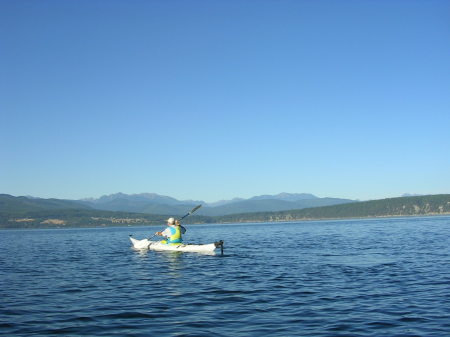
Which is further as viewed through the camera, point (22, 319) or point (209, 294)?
point (209, 294)

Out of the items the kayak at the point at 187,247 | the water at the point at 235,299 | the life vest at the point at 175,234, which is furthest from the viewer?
the life vest at the point at 175,234

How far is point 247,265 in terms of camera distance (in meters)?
32.5

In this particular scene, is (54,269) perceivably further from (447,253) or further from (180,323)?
(447,253)

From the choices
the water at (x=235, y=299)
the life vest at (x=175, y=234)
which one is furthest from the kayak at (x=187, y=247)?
the water at (x=235, y=299)

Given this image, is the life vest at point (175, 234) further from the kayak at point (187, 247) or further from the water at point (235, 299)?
the water at point (235, 299)

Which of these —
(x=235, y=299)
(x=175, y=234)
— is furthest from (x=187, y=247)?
(x=235, y=299)

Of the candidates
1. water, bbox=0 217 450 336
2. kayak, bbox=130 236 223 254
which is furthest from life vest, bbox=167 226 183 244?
water, bbox=0 217 450 336

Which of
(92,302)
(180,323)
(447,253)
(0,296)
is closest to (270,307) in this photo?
(180,323)

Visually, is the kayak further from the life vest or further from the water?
the water

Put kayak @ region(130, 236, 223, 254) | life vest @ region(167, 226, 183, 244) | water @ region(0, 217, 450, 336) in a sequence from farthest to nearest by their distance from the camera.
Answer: life vest @ region(167, 226, 183, 244) → kayak @ region(130, 236, 223, 254) → water @ region(0, 217, 450, 336)

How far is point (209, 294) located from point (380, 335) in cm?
922

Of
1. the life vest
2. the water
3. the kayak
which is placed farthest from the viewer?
the life vest

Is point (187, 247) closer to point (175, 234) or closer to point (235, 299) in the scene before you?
point (175, 234)

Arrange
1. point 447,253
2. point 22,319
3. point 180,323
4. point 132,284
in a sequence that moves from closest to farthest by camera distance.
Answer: point 180,323, point 22,319, point 132,284, point 447,253
